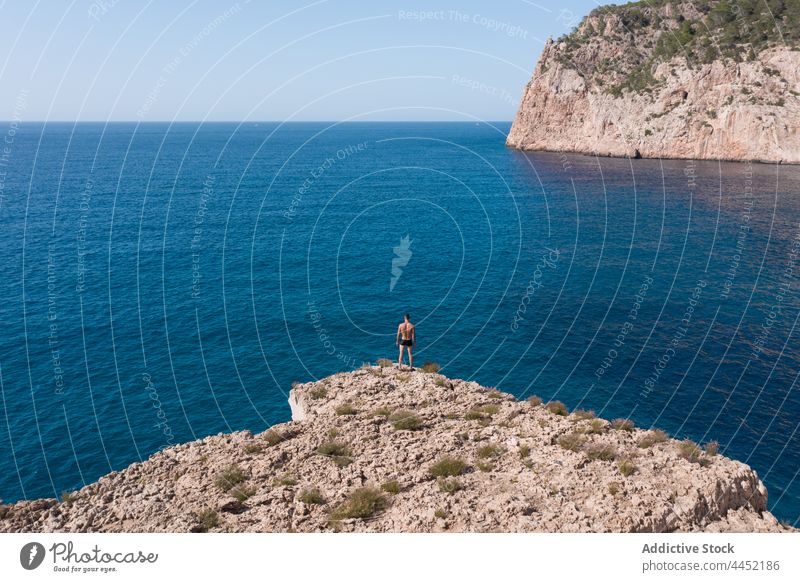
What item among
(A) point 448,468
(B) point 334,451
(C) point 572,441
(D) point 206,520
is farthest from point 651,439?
(D) point 206,520

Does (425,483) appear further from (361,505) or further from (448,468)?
(361,505)

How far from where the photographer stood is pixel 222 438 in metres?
20.0

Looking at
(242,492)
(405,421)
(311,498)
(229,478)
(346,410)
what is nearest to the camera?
(311,498)

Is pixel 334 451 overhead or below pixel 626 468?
below

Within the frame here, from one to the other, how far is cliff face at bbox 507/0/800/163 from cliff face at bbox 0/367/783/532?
405ft

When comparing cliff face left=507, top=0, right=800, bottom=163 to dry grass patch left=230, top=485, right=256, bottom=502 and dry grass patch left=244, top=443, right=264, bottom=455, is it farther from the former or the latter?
dry grass patch left=230, top=485, right=256, bottom=502

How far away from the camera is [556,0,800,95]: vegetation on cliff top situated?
12069 centimetres

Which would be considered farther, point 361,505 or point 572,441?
point 572,441

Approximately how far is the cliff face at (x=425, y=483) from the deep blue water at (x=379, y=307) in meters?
12.4

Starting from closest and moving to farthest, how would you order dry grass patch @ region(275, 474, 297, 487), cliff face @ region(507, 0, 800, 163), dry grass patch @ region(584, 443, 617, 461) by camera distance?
dry grass patch @ region(275, 474, 297, 487), dry grass patch @ region(584, 443, 617, 461), cliff face @ region(507, 0, 800, 163)

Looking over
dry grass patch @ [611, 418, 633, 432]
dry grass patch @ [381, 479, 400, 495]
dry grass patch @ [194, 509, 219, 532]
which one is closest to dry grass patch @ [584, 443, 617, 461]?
dry grass patch @ [611, 418, 633, 432]

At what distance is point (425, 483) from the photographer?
15.6 metres
